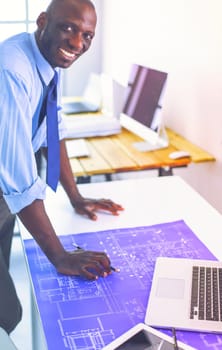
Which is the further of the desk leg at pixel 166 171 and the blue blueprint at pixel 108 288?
the desk leg at pixel 166 171

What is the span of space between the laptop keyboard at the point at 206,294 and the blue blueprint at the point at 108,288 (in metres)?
0.06

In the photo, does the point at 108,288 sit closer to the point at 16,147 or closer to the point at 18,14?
the point at 16,147

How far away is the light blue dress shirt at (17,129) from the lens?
133cm

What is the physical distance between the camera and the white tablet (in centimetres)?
112

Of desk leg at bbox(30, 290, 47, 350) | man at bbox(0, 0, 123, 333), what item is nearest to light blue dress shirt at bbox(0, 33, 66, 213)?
man at bbox(0, 0, 123, 333)

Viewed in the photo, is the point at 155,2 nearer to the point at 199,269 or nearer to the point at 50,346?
the point at 199,269

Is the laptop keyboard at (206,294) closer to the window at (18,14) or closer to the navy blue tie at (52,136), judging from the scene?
the navy blue tie at (52,136)

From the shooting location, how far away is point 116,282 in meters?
1.38

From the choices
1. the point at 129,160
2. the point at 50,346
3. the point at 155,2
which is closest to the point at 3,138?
the point at 50,346

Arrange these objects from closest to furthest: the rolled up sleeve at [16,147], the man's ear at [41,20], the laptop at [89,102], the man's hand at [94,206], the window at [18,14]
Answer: the rolled up sleeve at [16,147] < the man's ear at [41,20] < the man's hand at [94,206] < the laptop at [89,102] < the window at [18,14]

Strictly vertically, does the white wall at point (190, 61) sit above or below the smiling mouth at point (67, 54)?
below

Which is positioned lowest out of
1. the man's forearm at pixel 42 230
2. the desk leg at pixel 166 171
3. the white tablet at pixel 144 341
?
the desk leg at pixel 166 171

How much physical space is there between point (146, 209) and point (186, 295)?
0.54 metres

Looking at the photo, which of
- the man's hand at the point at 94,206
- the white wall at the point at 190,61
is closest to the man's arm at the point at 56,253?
the man's hand at the point at 94,206
